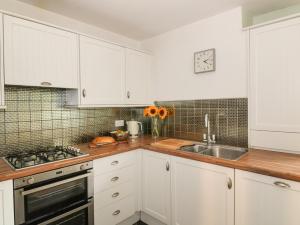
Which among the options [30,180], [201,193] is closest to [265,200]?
[201,193]

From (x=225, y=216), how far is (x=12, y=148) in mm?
1933

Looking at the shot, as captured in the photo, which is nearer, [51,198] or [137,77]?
[51,198]

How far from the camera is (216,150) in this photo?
2023mm

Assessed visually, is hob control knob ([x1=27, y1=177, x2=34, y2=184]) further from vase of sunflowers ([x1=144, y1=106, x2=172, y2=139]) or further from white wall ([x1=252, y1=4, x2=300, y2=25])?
white wall ([x1=252, y1=4, x2=300, y2=25])

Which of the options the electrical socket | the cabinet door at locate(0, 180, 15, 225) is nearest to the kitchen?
the cabinet door at locate(0, 180, 15, 225)

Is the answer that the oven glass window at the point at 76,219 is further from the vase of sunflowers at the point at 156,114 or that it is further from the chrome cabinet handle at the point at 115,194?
the vase of sunflowers at the point at 156,114

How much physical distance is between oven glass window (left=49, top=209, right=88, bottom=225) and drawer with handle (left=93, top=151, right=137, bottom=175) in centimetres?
34

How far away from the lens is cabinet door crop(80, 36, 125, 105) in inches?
76.7

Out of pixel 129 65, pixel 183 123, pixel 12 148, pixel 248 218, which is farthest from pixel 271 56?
pixel 12 148

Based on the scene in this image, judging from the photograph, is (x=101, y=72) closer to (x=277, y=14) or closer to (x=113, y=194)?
(x=113, y=194)

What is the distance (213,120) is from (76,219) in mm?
1683

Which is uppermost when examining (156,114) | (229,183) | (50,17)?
(50,17)

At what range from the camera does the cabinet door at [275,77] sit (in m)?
1.61

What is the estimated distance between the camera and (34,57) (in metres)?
1.59
